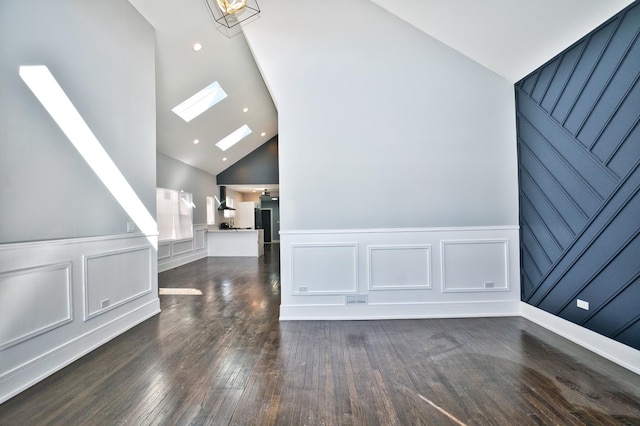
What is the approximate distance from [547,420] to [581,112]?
2.56 metres

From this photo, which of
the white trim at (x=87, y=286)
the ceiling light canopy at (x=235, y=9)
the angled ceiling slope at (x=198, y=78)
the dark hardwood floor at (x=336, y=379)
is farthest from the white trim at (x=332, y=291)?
the angled ceiling slope at (x=198, y=78)

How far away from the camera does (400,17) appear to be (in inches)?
140

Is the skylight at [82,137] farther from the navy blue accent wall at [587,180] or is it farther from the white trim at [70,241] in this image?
the navy blue accent wall at [587,180]

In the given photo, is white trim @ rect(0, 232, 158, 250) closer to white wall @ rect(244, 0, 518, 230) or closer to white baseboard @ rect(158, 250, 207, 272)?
white wall @ rect(244, 0, 518, 230)

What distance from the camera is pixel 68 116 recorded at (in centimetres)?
258

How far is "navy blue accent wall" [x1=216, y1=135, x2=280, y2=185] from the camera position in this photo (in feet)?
35.3

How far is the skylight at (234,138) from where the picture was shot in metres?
8.74

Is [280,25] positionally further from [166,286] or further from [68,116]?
[166,286]

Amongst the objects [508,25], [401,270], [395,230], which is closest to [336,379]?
[401,270]

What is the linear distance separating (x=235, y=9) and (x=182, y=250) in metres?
6.43

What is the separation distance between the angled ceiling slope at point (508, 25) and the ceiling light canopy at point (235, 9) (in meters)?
1.47

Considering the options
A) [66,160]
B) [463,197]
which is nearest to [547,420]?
[463,197]

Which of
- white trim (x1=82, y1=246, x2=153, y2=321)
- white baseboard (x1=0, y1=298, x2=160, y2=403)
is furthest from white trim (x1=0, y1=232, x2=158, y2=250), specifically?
white baseboard (x1=0, y1=298, x2=160, y2=403)

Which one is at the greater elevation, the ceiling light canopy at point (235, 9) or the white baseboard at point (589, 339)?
the ceiling light canopy at point (235, 9)
